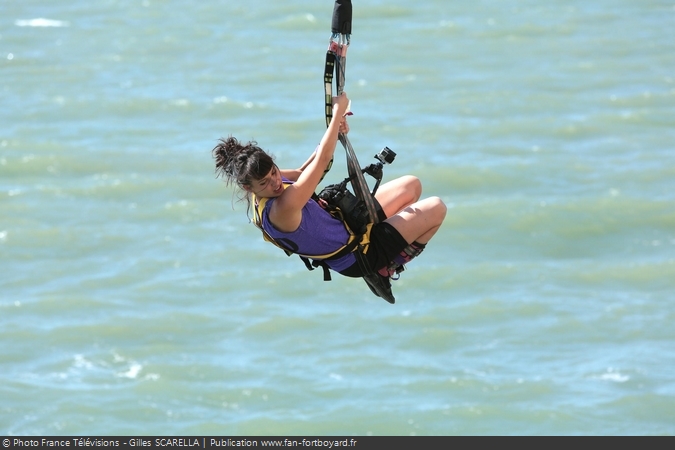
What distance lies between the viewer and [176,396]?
82.2ft

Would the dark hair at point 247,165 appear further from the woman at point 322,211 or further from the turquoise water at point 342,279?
the turquoise water at point 342,279

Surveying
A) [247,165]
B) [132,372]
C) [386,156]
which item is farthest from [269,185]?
[132,372]

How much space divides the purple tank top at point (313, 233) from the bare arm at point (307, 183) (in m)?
0.12

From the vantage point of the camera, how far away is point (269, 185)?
8.68 m

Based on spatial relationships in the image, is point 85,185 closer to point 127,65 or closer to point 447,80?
point 127,65

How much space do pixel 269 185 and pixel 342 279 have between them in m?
20.1

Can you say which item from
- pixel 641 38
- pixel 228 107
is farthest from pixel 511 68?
pixel 228 107

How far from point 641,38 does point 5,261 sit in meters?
20.3

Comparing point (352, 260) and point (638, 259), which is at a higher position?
point (638, 259)

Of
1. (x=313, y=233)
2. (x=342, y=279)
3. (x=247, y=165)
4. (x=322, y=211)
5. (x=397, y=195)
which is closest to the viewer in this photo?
(x=247, y=165)

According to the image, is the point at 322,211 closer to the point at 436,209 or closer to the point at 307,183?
the point at 307,183

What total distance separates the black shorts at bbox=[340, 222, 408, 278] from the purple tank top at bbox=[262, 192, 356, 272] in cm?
17

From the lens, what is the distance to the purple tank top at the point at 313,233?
29.4 ft

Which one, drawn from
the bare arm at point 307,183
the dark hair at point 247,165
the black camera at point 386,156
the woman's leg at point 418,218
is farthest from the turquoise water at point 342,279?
the dark hair at point 247,165
